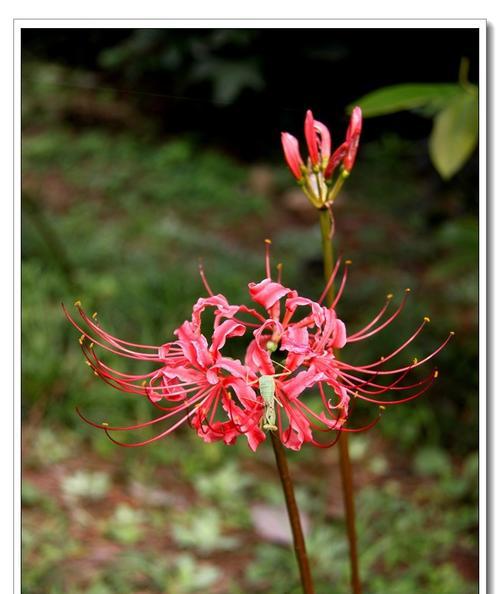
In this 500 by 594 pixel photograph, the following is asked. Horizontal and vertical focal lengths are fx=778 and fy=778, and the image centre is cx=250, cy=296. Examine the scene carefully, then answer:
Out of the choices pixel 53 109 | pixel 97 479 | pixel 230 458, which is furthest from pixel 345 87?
pixel 53 109

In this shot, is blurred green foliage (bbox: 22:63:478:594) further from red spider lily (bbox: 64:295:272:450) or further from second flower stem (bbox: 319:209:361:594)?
red spider lily (bbox: 64:295:272:450)

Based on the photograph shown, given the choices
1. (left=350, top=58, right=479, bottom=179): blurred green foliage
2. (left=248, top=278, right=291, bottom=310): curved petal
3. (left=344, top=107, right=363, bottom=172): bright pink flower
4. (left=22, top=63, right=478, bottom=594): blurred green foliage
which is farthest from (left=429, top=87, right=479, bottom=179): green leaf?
(left=22, top=63, right=478, bottom=594): blurred green foliage

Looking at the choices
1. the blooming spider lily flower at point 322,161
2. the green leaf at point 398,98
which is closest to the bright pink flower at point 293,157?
the blooming spider lily flower at point 322,161

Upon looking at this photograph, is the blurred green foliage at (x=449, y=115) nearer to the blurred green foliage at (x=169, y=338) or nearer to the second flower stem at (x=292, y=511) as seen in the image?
the second flower stem at (x=292, y=511)

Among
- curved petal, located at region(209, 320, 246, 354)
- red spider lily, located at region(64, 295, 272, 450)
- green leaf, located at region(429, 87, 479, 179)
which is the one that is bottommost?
red spider lily, located at region(64, 295, 272, 450)

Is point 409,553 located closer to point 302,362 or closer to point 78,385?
point 78,385

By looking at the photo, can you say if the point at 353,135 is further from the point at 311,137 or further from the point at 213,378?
the point at 213,378
